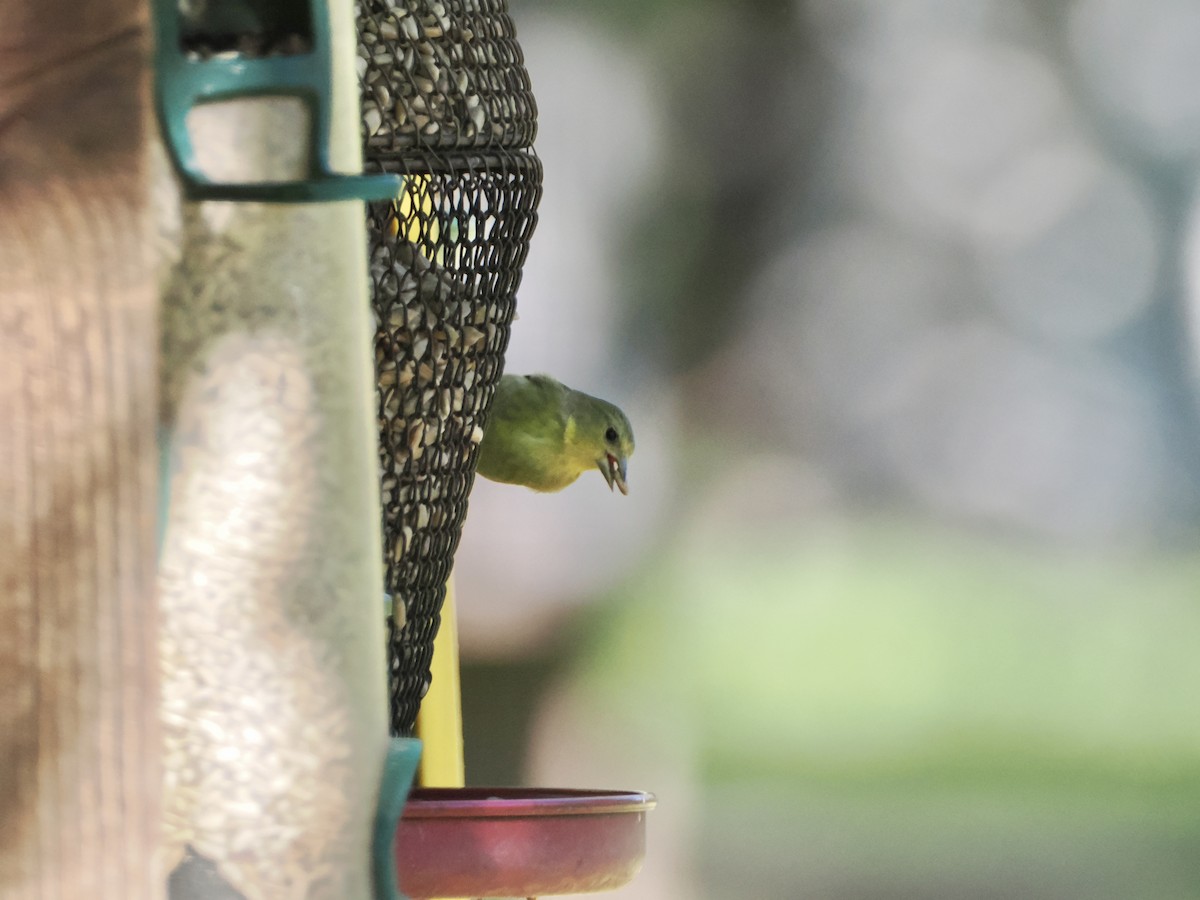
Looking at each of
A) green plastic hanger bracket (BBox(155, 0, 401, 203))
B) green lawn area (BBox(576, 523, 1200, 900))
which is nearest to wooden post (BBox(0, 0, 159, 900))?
green plastic hanger bracket (BBox(155, 0, 401, 203))

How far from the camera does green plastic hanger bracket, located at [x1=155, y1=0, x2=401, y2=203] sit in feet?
1.96

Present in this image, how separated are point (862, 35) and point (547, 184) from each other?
4.89 feet

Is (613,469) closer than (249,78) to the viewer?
No

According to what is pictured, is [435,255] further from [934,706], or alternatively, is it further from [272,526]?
[934,706]

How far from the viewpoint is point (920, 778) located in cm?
620

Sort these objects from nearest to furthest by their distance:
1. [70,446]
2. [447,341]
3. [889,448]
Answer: [70,446], [447,341], [889,448]

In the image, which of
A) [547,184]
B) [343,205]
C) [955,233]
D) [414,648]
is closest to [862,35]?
[955,233]

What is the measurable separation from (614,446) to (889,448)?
3.65 metres

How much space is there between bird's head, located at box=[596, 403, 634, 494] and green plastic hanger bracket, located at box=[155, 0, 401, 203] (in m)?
1.74

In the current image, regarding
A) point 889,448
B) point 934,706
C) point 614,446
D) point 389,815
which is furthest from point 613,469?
point 934,706

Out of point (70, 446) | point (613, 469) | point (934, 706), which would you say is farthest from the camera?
point (934, 706)

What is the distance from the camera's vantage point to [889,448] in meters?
5.95

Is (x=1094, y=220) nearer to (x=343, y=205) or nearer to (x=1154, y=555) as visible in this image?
(x=1154, y=555)

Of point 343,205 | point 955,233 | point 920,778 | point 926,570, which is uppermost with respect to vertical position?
point 955,233
